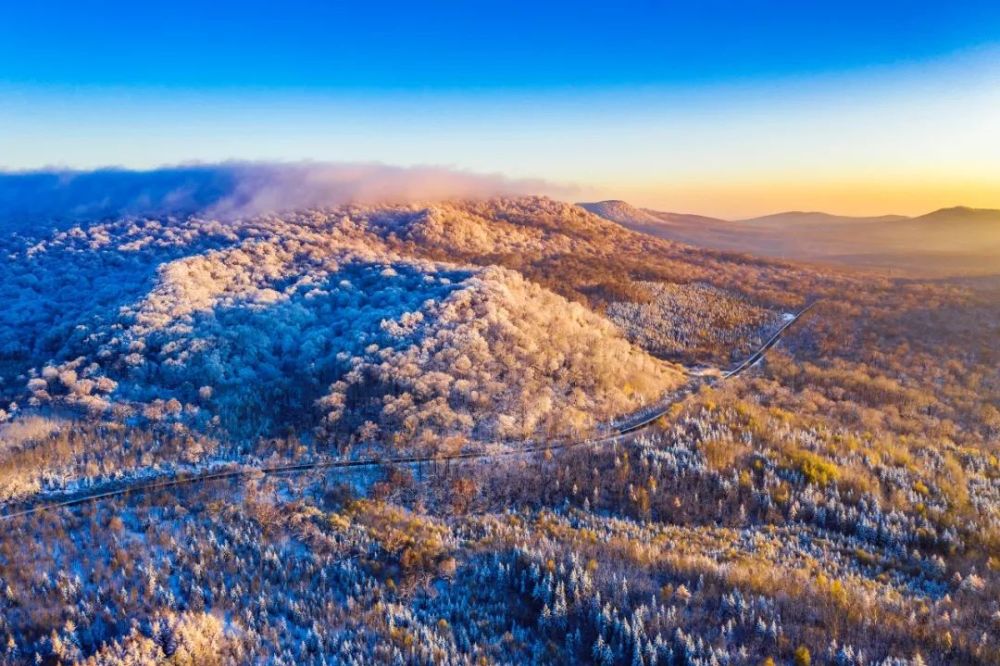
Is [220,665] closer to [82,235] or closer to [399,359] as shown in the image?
[399,359]

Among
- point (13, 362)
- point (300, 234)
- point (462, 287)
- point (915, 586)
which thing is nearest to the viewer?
point (915, 586)

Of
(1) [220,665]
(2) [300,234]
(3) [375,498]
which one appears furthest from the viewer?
(2) [300,234]

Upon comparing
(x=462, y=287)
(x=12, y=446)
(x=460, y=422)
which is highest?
(x=462, y=287)

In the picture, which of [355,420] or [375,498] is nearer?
[375,498]

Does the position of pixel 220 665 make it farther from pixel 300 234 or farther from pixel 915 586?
pixel 300 234

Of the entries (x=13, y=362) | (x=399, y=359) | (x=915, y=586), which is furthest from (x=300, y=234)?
(x=915, y=586)

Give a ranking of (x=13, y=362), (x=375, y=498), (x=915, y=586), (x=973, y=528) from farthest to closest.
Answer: (x=13, y=362)
(x=375, y=498)
(x=973, y=528)
(x=915, y=586)

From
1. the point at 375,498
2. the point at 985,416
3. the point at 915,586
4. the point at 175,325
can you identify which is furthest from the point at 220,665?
the point at 985,416

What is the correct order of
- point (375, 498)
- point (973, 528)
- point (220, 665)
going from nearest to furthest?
point (220, 665) < point (973, 528) < point (375, 498)

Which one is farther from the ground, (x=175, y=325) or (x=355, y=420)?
(x=175, y=325)
